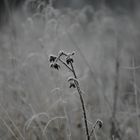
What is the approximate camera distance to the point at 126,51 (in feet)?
12.8

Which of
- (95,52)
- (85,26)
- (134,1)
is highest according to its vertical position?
(134,1)

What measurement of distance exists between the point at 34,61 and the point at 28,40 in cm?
48

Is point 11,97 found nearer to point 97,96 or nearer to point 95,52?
point 97,96

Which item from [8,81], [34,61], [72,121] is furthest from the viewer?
[34,61]

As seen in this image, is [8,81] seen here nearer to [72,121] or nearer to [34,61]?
[34,61]

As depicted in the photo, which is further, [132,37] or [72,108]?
[132,37]

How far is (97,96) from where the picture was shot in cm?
277

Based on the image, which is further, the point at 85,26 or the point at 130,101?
the point at 85,26

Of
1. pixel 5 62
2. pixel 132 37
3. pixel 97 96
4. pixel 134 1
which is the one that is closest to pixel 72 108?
pixel 97 96

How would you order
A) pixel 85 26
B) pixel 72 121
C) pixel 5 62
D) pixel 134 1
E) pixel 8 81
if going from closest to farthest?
pixel 72 121
pixel 8 81
pixel 5 62
pixel 85 26
pixel 134 1

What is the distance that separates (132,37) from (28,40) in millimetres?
1595

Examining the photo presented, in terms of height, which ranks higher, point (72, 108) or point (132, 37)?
point (132, 37)

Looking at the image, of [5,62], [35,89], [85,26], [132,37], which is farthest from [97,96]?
[85,26]

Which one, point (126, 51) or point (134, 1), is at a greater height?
point (134, 1)
